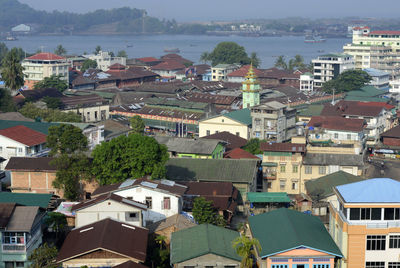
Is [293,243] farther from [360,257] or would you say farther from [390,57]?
[390,57]

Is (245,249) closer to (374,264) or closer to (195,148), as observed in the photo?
(374,264)

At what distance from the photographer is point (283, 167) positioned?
2652cm

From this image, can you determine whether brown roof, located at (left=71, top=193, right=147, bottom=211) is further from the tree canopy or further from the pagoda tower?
the tree canopy

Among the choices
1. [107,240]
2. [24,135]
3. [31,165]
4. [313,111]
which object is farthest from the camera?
[313,111]

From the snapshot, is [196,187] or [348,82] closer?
[196,187]

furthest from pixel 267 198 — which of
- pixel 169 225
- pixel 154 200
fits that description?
pixel 169 225

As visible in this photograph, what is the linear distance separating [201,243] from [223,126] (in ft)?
68.2

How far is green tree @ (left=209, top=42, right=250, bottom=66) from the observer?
7975cm

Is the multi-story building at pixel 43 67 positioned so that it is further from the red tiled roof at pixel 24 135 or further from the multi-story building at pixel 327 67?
the red tiled roof at pixel 24 135

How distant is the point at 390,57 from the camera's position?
72.3 metres

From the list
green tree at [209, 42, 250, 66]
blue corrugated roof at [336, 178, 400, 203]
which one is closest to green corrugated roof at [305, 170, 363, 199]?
blue corrugated roof at [336, 178, 400, 203]

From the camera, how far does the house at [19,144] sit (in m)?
27.0

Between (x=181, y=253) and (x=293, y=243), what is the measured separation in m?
2.88

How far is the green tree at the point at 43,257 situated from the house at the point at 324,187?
9762 mm
